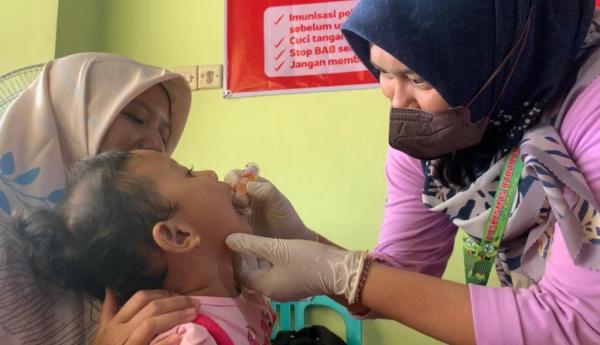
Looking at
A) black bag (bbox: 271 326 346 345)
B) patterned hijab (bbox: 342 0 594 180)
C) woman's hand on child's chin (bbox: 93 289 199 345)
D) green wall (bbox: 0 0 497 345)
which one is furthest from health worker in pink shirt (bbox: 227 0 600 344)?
green wall (bbox: 0 0 497 345)

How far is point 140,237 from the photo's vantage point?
0.96 metres

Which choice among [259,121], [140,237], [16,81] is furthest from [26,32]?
[140,237]

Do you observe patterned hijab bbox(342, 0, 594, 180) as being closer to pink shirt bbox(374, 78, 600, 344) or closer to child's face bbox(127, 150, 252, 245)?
pink shirt bbox(374, 78, 600, 344)

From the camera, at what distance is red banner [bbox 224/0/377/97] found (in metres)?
2.37

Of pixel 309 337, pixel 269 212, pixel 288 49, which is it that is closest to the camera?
pixel 269 212

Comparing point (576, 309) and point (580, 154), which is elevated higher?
point (580, 154)

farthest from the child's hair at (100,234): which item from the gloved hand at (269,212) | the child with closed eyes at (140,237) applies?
the gloved hand at (269,212)

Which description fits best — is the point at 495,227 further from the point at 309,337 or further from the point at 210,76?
the point at 210,76

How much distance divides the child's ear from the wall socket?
5.27 feet

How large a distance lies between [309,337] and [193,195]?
1.22 metres

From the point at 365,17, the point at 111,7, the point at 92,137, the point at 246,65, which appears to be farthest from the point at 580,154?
the point at 111,7

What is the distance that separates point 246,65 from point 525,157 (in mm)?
1663

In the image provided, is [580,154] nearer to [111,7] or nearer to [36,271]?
[36,271]

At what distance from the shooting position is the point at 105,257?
96 centimetres
